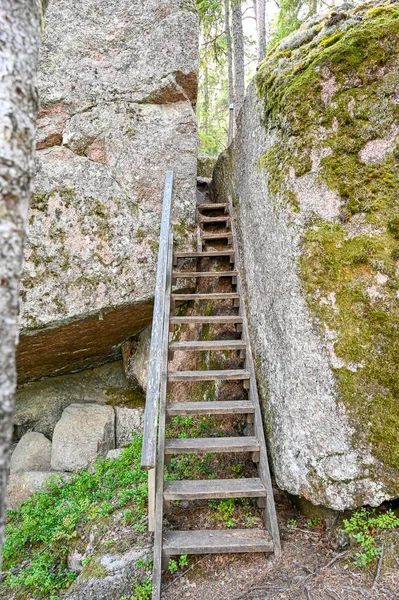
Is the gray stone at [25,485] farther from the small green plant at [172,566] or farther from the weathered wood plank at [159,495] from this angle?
the small green plant at [172,566]

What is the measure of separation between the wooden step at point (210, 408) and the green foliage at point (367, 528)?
1196mm

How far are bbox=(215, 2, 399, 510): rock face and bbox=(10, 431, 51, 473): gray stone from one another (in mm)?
3712

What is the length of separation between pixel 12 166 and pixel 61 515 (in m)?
4.32

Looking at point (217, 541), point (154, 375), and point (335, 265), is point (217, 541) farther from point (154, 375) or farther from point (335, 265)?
point (335, 265)

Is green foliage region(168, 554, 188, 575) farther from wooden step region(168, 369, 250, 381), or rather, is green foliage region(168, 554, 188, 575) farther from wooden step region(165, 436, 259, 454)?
wooden step region(168, 369, 250, 381)

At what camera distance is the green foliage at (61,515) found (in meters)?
3.51

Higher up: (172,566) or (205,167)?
(205,167)

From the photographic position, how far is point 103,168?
5465mm

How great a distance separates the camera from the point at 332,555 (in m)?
2.76

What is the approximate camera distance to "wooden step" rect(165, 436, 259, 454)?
328cm

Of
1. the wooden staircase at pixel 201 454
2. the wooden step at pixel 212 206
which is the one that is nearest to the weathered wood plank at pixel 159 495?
the wooden staircase at pixel 201 454

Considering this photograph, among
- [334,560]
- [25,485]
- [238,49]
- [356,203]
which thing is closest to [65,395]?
[25,485]

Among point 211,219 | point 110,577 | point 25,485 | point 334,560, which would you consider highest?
point 211,219

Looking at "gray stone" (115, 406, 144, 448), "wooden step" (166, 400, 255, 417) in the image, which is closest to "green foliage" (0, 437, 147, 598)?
"gray stone" (115, 406, 144, 448)
